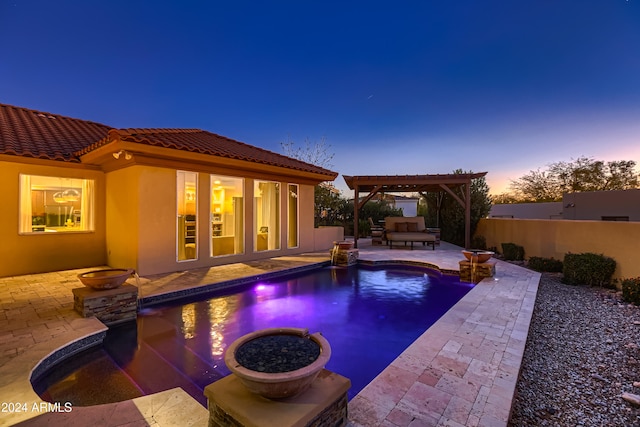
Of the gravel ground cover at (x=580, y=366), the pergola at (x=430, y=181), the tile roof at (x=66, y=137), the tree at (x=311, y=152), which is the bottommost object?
the gravel ground cover at (x=580, y=366)

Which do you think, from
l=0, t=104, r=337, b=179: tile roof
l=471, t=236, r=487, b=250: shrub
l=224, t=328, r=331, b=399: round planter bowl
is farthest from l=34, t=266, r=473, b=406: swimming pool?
l=471, t=236, r=487, b=250: shrub

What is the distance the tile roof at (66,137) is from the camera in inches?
250

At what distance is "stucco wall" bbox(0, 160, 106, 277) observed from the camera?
21.7 feet

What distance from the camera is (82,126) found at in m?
9.87

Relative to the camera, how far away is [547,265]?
8.33 m

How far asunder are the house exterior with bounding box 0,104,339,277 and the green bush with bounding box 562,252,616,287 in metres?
8.09

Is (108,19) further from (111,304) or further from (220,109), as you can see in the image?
(111,304)

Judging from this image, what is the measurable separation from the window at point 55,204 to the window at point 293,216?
5.85 meters

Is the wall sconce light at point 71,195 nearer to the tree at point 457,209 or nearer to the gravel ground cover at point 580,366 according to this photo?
the gravel ground cover at point 580,366

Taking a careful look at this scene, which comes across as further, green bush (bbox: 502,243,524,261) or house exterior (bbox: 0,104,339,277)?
green bush (bbox: 502,243,524,261)

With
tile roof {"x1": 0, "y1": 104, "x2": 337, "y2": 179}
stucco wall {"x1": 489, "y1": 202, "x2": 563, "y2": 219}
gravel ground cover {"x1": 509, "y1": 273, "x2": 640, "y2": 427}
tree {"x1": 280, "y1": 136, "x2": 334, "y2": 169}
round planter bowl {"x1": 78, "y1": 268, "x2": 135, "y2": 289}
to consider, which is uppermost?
tree {"x1": 280, "y1": 136, "x2": 334, "y2": 169}

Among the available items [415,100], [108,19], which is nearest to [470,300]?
[415,100]

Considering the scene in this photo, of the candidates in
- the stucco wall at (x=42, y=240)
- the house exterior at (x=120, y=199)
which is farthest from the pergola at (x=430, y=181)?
the stucco wall at (x=42, y=240)

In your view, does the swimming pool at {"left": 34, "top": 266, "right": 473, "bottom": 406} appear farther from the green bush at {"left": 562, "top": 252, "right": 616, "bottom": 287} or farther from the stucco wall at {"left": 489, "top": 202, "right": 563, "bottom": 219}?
the stucco wall at {"left": 489, "top": 202, "right": 563, "bottom": 219}
